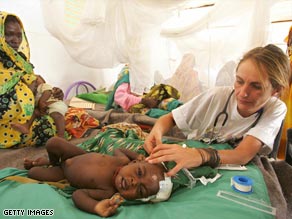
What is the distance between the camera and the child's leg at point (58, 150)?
1.12m

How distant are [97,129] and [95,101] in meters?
0.94

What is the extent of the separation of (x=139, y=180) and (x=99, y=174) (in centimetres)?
19

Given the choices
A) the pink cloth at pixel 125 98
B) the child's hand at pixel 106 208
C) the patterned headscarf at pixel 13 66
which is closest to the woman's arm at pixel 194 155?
the child's hand at pixel 106 208

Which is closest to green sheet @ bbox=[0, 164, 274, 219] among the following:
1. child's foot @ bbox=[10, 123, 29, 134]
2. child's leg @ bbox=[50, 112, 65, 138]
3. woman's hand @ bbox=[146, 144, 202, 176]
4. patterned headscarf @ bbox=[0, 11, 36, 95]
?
woman's hand @ bbox=[146, 144, 202, 176]

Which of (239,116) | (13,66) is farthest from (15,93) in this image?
(239,116)

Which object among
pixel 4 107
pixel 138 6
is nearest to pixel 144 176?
pixel 4 107

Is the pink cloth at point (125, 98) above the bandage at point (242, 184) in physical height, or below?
above

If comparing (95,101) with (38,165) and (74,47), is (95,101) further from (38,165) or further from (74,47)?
(38,165)

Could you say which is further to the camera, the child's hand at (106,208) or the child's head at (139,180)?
the child's head at (139,180)

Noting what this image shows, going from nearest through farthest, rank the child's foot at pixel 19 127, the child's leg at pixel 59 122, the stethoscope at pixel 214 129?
the stethoscope at pixel 214 129 < the child's foot at pixel 19 127 < the child's leg at pixel 59 122

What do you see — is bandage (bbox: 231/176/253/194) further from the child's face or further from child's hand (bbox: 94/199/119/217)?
child's hand (bbox: 94/199/119/217)

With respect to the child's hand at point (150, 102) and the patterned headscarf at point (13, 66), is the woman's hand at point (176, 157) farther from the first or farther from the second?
the child's hand at point (150, 102)

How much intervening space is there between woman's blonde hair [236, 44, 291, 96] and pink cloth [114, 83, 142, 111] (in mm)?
1323

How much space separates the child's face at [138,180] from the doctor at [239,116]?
60 millimetres
